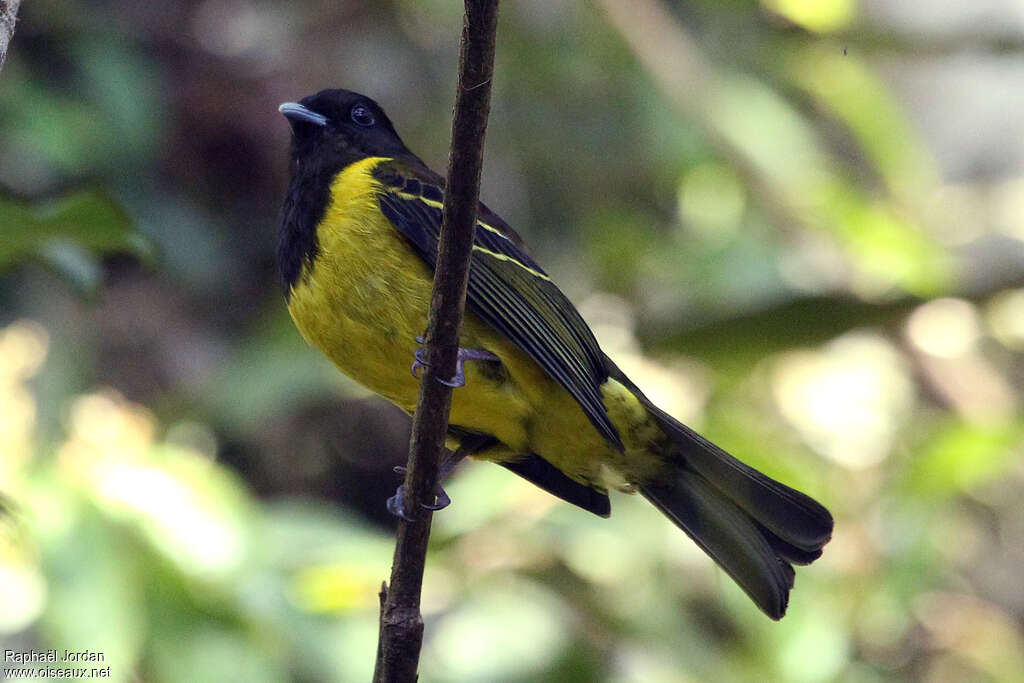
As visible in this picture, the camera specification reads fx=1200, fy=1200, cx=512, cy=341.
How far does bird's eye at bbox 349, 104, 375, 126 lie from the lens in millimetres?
3623

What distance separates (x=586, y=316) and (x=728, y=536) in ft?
8.08

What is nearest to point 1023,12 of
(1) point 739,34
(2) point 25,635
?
(1) point 739,34

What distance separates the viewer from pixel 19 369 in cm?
503

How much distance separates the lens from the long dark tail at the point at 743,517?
3.04 m

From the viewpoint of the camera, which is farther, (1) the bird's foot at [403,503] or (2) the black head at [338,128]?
(2) the black head at [338,128]

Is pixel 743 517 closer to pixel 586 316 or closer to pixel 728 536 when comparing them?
pixel 728 536

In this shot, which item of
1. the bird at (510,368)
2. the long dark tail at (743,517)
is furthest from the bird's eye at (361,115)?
the long dark tail at (743,517)

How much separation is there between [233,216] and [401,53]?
1401mm

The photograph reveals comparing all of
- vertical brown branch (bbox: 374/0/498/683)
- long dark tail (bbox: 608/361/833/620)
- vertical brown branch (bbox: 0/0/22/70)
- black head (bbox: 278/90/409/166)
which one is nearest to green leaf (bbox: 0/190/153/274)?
vertical brown branch (bbox: 0/0/22/70)

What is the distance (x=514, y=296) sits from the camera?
9.77 ft

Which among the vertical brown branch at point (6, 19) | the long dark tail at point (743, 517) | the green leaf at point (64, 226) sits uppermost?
the long dark tail at point (743, 517)

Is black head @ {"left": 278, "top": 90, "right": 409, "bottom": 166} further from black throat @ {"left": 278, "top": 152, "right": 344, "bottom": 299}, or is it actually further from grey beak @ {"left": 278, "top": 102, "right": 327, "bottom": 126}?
black throat @ {"left": 278, "top": 152, "right": 344, "bottom": 299}

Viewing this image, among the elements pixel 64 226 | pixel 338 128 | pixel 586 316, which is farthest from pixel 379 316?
pixel 586 316

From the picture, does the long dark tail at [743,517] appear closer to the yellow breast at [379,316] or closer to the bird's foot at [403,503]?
the yellow breast at [379,316]
